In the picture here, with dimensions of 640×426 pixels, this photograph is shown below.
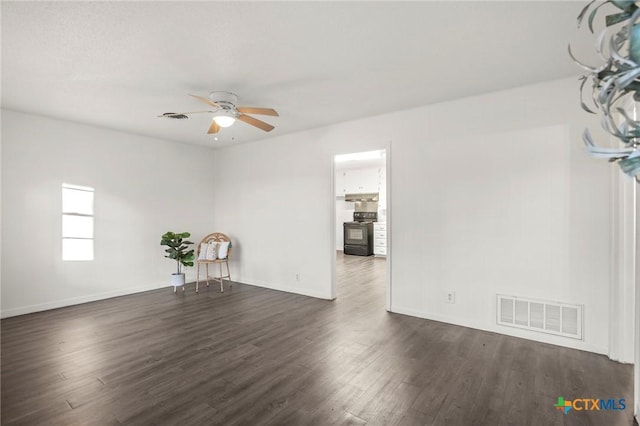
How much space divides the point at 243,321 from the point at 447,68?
3.49 m

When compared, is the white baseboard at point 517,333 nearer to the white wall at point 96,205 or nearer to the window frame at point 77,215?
the white wall at point 96,205

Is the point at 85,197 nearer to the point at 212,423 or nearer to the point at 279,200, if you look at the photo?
the point at 279,200

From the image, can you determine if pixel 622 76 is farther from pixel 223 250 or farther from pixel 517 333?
pixel 223 250

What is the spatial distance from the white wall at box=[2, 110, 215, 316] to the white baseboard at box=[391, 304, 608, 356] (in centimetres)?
414

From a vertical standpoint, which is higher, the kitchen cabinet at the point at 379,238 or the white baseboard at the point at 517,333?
the kitchen cabinet at the point at 379,238

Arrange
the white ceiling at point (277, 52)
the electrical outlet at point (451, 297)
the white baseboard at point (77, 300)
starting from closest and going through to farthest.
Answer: the white ceiling at point (277, 52) → the electrical outlet at point (451, 297) → the white baseboard at point (77, 300)

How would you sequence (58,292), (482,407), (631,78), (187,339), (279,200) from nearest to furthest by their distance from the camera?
(631,78), (482,407), (187,339), (58,292), (279,200)

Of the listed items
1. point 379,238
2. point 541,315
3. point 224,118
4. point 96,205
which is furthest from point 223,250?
point 379,238

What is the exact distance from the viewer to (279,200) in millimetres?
5316

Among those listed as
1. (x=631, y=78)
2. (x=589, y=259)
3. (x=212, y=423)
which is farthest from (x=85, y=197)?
(x=589, y=259)

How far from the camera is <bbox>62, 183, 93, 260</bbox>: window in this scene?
14.5ft

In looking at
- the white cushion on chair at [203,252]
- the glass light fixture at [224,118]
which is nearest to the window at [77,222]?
the white cushion on chair at [203,252]

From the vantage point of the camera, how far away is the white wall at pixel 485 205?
116 inches

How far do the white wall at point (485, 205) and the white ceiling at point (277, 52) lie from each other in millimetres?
379
